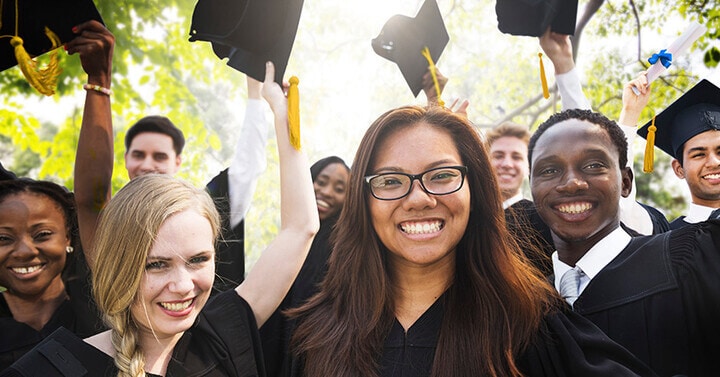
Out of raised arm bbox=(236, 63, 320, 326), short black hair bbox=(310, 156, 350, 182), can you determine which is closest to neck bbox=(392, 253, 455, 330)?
raised arm bbox=(236, 63, 320, 326)

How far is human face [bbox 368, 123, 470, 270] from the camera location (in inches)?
88.5

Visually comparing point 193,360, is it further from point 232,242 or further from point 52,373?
point 232,242

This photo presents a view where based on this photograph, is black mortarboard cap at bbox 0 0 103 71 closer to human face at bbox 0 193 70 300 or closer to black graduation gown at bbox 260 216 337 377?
human face at bbox 0 193 70 300

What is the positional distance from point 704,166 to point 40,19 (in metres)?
3.55

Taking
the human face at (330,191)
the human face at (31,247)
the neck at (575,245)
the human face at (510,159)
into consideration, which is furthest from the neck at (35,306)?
the human face at (510,159)

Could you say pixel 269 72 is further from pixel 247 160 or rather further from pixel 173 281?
pixel 173 281

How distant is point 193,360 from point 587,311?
1.46 meters

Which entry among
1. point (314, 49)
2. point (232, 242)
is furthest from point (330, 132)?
point (232, 242)

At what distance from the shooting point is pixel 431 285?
2.38 meters

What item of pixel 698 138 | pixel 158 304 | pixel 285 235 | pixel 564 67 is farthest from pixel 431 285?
pixel 698 138

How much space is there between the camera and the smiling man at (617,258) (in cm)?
A: 222

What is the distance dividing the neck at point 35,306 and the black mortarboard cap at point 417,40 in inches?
85.7

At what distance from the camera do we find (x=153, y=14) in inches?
209

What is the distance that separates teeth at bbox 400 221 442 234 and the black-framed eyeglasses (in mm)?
109
